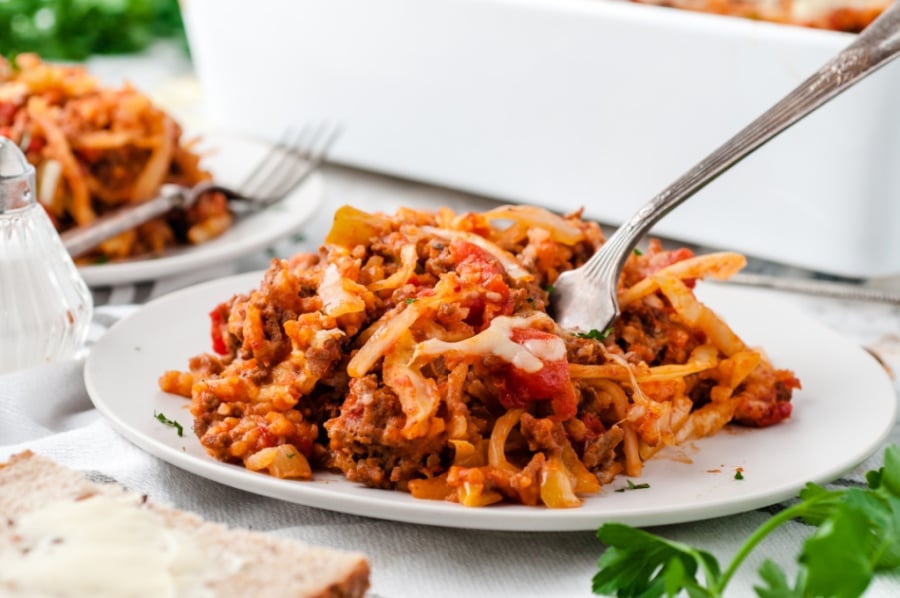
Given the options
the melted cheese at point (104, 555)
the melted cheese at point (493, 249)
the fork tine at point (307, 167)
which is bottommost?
the fork tine at point (307, 167)

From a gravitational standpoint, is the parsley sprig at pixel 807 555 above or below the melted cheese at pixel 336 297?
below

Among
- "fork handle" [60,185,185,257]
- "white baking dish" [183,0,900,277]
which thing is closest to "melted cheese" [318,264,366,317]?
"fork handle" [60,185,185,257]

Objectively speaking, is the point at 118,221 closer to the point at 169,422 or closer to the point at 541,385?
the point at 169,422

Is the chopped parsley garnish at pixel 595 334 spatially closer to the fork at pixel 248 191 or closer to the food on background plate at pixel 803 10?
the fork at pixel 248 191

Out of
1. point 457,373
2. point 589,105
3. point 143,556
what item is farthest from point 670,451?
point 589,105

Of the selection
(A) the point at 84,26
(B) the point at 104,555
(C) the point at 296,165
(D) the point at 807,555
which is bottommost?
(C) the point at 296,165

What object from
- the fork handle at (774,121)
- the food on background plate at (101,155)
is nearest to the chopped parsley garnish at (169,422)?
the fork handle at (774,121)
